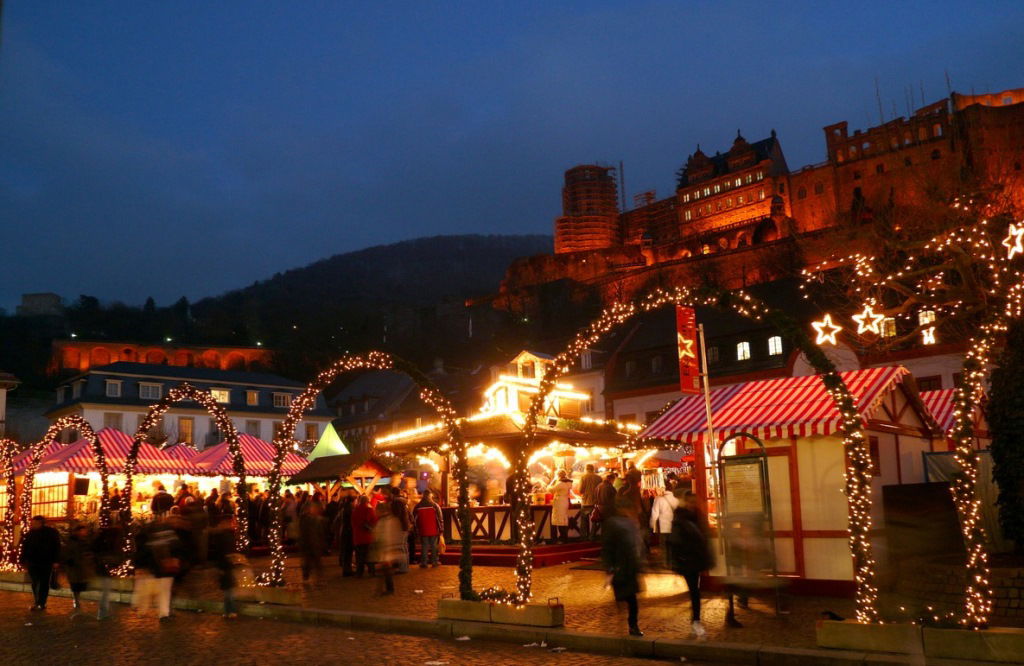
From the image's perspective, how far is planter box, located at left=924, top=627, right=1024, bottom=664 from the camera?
8.92 m

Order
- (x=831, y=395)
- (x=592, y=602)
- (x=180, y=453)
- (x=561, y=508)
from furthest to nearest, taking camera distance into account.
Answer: (x=180, y=453) < (x=561, y=508) < (x=592, y=602) < (x=831, y=395)

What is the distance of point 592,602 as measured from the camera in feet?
46.8

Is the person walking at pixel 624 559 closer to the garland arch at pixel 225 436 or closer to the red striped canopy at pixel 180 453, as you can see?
the garland arch at pixel 225 436

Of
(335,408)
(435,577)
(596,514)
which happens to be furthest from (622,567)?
(335,408)

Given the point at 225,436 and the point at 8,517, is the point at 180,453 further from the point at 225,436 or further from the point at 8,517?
the point at 225,436

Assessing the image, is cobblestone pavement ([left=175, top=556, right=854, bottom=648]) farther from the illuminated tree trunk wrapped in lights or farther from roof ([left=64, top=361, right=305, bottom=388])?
roof ([left=64, top=361, right=305, bottom=388])

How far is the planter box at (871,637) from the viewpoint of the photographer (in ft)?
31.1

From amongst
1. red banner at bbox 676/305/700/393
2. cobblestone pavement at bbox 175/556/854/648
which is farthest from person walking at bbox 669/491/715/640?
red banner at bbox 676/305/700/393

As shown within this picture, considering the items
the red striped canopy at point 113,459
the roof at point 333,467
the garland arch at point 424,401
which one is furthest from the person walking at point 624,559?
the red striped canopy at point 113,459

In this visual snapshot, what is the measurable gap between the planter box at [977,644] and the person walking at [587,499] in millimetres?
12662

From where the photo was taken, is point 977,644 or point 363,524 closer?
point 977,644

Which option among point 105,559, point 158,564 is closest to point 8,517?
point 105,559

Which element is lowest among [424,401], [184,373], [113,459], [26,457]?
[113,459]

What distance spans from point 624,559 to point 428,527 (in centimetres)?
995
